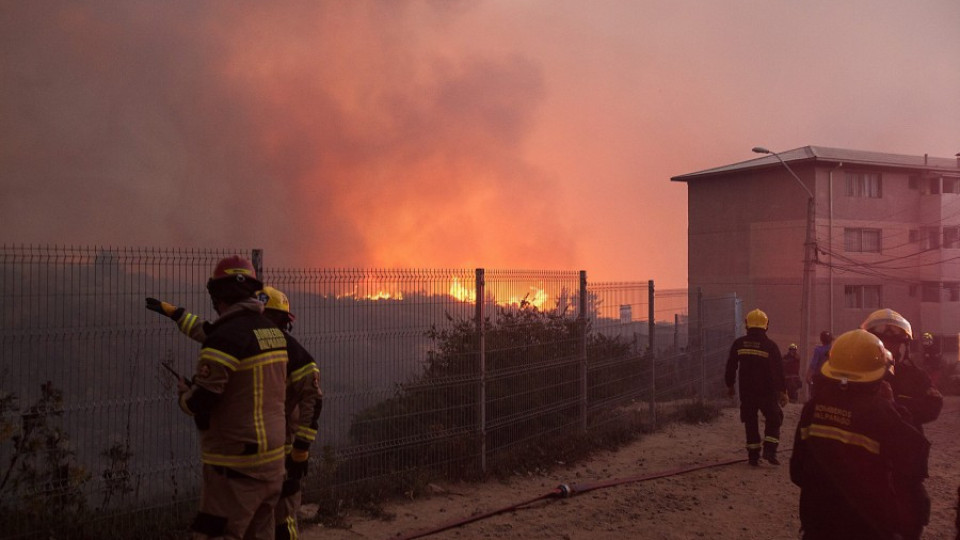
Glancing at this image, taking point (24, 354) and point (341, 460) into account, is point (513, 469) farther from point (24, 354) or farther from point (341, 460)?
point (24, 354)

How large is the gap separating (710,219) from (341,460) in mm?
34991

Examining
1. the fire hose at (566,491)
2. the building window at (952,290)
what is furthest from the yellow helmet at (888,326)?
the building window at (952,290)

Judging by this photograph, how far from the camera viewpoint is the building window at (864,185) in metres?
35.3

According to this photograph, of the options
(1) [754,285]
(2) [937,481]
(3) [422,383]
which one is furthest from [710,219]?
(3) [422,383]

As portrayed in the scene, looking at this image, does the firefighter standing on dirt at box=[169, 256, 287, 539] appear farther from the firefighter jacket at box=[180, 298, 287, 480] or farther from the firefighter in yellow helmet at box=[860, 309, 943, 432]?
the firefighter in yellow helmet at box=[860, 309, 943, 432]

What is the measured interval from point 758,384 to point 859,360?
5323mm

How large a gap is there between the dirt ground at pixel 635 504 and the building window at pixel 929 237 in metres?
31.1

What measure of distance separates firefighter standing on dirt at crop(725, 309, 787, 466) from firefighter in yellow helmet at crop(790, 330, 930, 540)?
5044mm

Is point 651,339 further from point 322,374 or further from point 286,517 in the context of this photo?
point 286,517

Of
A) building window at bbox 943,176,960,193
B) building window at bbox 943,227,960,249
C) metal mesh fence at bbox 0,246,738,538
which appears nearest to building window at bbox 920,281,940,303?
building window at bbox 943,227,960,249

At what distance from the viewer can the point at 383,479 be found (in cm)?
694

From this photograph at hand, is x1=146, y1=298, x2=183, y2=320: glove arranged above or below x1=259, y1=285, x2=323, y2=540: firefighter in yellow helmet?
above

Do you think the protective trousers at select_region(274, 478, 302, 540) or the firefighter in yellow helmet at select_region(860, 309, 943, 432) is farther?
the firefighter in yellow helmet at select_region(860, 309, 943, 432)

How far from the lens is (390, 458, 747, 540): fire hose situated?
6088mm
